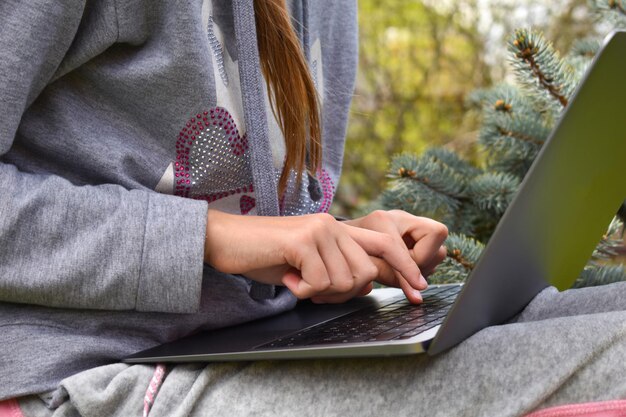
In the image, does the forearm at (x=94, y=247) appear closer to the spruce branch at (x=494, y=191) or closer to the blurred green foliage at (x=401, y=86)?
the spruce branch at (x=494, y=191)

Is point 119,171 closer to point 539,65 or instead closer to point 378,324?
point 378,324

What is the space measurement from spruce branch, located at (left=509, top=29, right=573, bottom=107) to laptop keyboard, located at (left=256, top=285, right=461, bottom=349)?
54 cm

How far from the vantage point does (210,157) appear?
0.90m

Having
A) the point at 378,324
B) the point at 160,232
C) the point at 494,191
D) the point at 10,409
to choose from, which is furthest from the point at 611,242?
the point at 10,409

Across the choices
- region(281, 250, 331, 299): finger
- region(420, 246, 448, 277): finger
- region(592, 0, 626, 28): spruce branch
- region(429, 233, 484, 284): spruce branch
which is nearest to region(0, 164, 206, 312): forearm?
region(281, 250, 331, 299): finger

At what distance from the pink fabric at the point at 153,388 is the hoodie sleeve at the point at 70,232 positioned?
0.07 m

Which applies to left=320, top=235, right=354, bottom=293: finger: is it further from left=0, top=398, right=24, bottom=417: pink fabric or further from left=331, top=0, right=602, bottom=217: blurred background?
left=331, top=0, right=602, bottom=217: blurred background

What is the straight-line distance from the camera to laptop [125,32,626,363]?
619 millimetres

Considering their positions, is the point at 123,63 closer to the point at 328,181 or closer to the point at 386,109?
the point at 328,181

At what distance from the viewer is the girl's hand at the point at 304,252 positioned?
73cm

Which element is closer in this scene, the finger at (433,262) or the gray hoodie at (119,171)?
the gray hoodie at (119,171)

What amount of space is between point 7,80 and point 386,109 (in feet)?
9.19

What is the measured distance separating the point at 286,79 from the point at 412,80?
2.57 metres

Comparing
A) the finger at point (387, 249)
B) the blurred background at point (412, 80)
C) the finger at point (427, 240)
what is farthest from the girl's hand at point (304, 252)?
the blurred background at point (412, 80)
